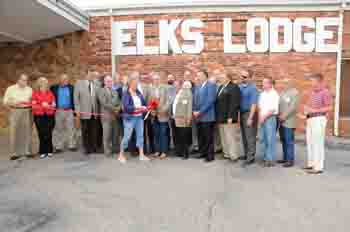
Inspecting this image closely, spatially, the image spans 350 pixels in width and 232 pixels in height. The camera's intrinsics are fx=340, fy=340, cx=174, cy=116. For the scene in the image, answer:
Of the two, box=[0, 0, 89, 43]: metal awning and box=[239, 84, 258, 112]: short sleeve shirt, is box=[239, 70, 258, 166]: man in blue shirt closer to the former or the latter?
box=[239, 84, 258, 112]: short sleeve shirt

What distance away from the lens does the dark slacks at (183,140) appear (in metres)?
6.90

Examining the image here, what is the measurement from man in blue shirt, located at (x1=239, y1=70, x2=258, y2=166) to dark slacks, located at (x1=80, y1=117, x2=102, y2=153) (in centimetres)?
309

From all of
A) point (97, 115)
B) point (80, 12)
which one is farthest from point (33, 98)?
point (80, 12)

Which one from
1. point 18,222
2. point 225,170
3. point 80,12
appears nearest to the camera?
point 18,222

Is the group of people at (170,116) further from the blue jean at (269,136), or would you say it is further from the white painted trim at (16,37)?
the white painted trim at (16,37)

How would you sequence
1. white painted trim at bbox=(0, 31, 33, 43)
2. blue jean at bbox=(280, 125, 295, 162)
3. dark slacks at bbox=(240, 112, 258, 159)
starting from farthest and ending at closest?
white painted trim at bbox=(0, 31, 33, 43), dark slacks at bbox=(240, 112, 258, 159), blue jean at bbox=(280, 125, 295, 162)

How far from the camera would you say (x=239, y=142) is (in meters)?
6.70

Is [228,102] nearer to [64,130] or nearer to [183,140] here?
[183,140]

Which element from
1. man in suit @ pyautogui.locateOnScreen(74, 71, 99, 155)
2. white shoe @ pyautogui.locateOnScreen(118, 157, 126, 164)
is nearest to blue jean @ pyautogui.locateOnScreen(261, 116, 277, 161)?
white shoe @ pyautogui.locateOnScreen(118, 157, 126, 164)

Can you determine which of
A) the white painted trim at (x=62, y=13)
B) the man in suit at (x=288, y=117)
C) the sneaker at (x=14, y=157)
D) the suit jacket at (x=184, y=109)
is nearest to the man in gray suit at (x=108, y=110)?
the suit jacket at (x=184, y=109)

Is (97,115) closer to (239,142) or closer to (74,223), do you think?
(239,142)

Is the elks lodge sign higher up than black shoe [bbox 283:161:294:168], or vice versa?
the elks lodge sign

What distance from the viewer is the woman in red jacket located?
704 cm

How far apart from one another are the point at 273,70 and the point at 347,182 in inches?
168
